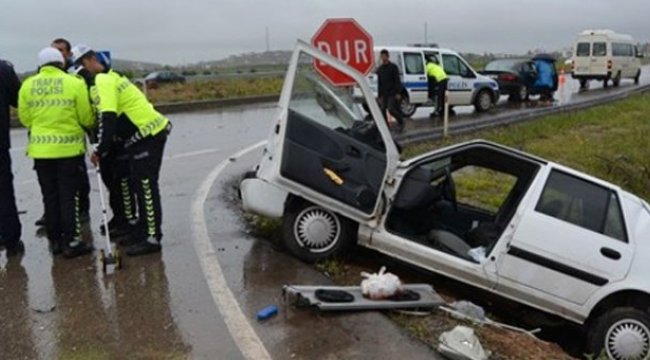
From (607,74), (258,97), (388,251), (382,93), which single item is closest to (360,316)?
(388,251)

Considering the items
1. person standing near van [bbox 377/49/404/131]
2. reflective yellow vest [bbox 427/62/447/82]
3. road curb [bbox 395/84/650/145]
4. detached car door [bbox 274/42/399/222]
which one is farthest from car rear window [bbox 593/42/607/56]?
detached car door [bbox 274/42/399/222]

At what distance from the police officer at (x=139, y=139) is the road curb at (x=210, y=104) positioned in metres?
15.1

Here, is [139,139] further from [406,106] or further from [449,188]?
[406,106]

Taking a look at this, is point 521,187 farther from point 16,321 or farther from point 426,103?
point 426,103

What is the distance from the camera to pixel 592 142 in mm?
14359

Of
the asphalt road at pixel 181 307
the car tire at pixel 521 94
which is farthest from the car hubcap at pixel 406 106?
the asphalt road at pixel 181 307

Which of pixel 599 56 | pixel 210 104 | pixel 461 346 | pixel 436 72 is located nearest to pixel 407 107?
pixel 436 72

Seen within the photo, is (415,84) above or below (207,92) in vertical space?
above

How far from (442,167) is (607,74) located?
1162 inches

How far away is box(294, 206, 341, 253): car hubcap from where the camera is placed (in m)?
5.83

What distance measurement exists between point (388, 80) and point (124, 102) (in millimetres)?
9424

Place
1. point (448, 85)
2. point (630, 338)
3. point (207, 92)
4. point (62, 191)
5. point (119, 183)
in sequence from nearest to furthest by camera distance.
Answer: point (630, 338) → point (62, 191) → point (119, 183) → point (448, 85) → point (207, 92)

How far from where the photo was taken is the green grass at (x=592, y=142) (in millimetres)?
12055

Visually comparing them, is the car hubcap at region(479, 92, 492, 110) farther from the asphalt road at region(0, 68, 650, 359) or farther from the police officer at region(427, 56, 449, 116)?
the asphalt road at region(0, 68, 650, 359)
